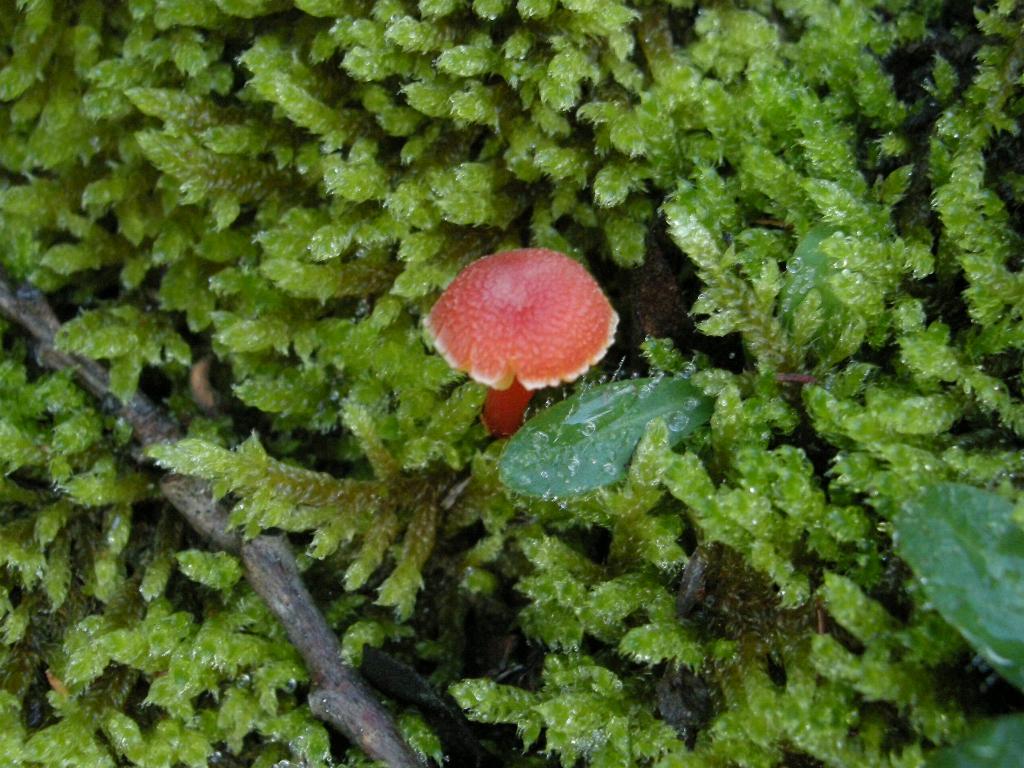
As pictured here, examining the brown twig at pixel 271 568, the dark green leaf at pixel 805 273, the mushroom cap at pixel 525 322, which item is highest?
the mushroom cap at pixel 525 322

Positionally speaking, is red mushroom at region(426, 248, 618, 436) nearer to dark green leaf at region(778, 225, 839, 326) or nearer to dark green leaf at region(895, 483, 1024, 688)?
dark green leaf at region(778, 225, 839, 326)

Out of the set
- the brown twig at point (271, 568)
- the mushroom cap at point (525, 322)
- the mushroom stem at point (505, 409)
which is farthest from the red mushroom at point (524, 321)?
the brown twig at point (271, 568)

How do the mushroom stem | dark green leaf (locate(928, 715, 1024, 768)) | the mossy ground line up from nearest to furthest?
dark green leaf (locate(928, 715, 1024, 768)) → the mossy ground → the mushroom stem

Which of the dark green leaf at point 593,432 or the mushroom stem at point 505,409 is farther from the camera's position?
the mushroom stem at point 505,409

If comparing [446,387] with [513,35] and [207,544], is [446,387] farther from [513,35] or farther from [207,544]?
[513,35]

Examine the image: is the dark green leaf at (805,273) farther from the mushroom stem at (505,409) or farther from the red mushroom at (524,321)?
the mushroom stem at (505,409)

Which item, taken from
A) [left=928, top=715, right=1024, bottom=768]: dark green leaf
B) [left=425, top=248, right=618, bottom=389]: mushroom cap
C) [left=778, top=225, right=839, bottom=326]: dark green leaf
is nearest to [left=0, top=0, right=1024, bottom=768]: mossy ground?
[left=778, top=225, right=839, bottom=326]: dark green leaf

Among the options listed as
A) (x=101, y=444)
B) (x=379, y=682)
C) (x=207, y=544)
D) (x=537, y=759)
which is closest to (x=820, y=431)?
(x=537, y=759)
